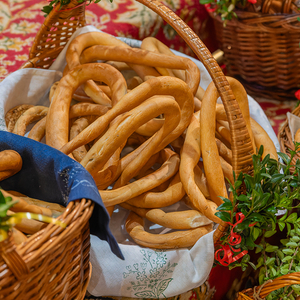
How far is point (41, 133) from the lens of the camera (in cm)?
→ 53

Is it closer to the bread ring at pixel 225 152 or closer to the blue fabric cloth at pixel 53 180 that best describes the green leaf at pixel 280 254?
the bread ring at pixel 225 152

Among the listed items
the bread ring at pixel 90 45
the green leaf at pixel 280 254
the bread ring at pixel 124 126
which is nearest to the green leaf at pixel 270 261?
the green leaf at pixel 280 254

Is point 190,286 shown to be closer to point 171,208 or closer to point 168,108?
point 171,208

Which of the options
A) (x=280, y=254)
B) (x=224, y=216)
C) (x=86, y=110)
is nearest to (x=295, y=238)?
(x=280, y=254)

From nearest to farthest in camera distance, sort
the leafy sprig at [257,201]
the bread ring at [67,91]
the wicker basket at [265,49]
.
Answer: the leafy sprig at [257,201] < the bread ring at [67,91] < the wicker basket at [265,49]

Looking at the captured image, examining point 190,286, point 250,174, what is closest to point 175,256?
point 190,286

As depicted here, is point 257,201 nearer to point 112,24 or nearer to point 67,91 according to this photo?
point 67,91

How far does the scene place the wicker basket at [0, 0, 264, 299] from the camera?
0.76ft

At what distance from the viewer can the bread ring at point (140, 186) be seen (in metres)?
0.45

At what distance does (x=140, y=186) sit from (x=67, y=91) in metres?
0.20

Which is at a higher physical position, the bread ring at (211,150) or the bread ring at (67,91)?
the bread ring at (67,91)

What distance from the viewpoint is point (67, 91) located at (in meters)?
0.53

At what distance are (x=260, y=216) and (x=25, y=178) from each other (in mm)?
284

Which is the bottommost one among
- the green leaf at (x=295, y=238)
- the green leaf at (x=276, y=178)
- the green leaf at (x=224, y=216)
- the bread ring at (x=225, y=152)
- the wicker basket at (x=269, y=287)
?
the wicker basket at (x=269, y=287)
